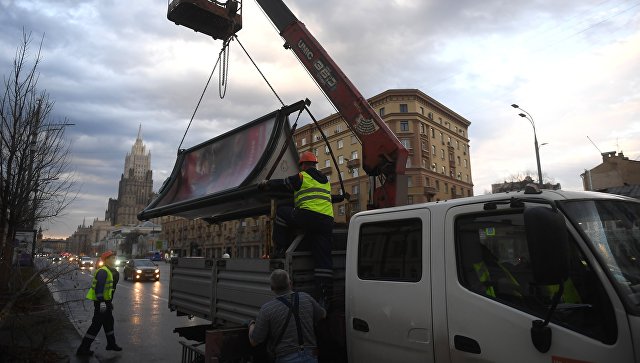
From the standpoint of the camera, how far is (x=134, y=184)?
158125mm

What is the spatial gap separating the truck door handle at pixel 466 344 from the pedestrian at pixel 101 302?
697cm

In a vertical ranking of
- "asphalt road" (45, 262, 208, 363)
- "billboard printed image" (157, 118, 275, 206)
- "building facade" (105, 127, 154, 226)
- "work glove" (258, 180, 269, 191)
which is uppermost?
"building facade" (105, 127, 154, 226)

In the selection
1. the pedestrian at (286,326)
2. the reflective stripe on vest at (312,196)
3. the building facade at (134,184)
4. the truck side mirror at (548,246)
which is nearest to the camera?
the truck side mirror at (548,246)

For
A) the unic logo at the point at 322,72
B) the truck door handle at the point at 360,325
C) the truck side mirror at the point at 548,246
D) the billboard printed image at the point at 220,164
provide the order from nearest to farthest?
1. the truck side mirror at the point at 548,246
2. the truck door handle at the point at 360,325
3. the billboard printed image at the point at 220,164
4. the unic logo at the point at 322,72

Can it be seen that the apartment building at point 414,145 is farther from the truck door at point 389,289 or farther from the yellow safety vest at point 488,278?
the yellow safety vest at point 488,278

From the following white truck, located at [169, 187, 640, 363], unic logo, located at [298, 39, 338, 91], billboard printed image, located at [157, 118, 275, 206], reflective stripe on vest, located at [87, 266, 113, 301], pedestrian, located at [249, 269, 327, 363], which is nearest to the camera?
white truck, located at [169, 187, 640, 363]

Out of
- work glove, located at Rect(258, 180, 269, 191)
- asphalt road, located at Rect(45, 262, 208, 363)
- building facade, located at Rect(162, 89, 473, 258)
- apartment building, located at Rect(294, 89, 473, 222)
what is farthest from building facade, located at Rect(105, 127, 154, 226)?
work glove, located at Rect(258, 180, 269, 191)

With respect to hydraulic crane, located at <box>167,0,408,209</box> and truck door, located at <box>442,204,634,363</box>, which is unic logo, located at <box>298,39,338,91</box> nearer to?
hydraulic crane, located at <box>167,0,408,209</box>

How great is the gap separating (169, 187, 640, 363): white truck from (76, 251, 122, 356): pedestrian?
494 centimetres

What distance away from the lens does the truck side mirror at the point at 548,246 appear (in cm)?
211

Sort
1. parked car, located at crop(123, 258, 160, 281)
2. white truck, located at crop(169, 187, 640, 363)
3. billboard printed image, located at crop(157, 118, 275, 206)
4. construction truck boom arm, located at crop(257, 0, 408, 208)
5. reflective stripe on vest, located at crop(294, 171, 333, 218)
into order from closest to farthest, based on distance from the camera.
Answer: white truck, located at crop(169, 187, 640, 363)
reflective stripe on vest, located at crop(294, 171, 333, 218)
billboard printed image, located at crop(157, 118, 275, 206)
construction truck boom arm, located at crop(257, 0, 408, 208)
parked car, located at crop(123, 258, 160, 281)

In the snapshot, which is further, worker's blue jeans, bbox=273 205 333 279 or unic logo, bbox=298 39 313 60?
unic logo, bbox=298 39 313 60

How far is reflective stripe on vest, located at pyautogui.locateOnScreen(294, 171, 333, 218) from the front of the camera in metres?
4.11

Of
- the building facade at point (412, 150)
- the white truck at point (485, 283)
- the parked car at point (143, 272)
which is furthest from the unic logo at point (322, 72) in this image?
the building facade at point (412, 150)
